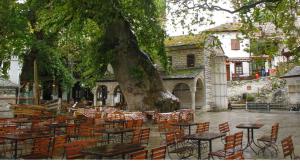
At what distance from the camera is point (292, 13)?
23000 millimetres

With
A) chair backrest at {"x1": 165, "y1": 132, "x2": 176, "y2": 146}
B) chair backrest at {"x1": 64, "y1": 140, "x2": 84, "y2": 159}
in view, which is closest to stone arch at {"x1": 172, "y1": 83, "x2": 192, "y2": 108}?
chair backrest at {"x1": 165, "y1": 132, "x2": 176, "y2": 146}

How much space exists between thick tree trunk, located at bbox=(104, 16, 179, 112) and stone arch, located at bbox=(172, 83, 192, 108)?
14.6 m

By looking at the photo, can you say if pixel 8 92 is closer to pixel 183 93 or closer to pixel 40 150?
pixel 183 93

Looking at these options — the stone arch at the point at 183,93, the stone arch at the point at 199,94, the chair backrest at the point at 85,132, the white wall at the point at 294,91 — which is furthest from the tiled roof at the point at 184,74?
the chair backrest at the point at 85,132

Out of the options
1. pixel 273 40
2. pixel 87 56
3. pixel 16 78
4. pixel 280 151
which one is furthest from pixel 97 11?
pixel 16 78

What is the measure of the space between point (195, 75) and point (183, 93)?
4203mm

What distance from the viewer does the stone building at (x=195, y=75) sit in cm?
3750

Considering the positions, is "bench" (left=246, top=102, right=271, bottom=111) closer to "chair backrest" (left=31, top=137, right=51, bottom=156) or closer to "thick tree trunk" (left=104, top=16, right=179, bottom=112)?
"thick tree trunk" (left=104, top=16, right=179, bottom=112)

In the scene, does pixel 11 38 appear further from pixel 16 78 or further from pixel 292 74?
pixel 292 74

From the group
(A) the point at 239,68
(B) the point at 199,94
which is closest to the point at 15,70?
(B) the point at 199,94

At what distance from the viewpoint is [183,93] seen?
3972 cm

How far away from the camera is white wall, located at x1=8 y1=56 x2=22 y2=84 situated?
131ft

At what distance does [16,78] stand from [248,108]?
25.7 meters

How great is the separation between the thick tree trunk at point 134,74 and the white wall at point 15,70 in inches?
774
